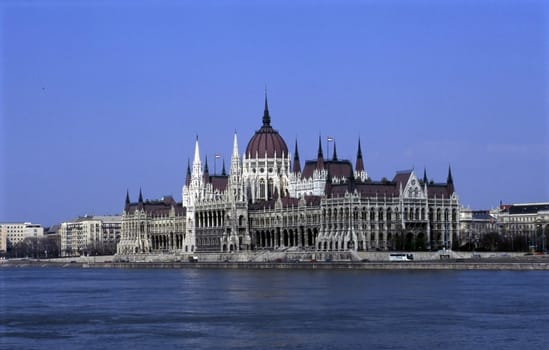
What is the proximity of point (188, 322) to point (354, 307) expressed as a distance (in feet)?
42.0

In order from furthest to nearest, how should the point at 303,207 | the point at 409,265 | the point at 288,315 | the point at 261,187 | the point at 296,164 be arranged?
1. the point at 296,164
2. the point at 261,187
3. the point at 303,207
4. the point at 409,265
5. the point at 288,315

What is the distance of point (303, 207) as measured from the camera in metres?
166

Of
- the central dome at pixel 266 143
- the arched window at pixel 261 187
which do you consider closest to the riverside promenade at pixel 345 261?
the arched window at pixel 261 187

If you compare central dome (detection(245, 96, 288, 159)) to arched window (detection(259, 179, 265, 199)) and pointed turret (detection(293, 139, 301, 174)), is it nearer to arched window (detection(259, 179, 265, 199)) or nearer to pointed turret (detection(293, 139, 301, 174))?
pointed turret (detection(293, 139, 301, 174))

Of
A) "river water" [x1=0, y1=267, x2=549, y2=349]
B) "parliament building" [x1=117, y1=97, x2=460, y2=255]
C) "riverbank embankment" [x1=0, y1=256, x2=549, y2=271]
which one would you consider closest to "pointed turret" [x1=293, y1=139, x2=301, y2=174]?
"parliament building" [x1=117, y1=97, x2=460, y2=255]

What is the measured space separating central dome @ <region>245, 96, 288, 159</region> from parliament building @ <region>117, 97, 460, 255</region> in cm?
15

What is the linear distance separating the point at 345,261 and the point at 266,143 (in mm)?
49758

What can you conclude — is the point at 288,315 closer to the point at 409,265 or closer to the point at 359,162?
the point at 409,265

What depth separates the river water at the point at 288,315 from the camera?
5931 centimetres

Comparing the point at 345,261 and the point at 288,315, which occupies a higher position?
the point at 345,261

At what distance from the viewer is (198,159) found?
19825 centimetres

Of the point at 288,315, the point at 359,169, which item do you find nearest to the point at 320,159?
the point at 359,169

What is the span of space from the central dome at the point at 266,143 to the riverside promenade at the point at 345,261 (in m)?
18.9

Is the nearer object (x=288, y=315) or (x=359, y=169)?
(x=288, y=315)
